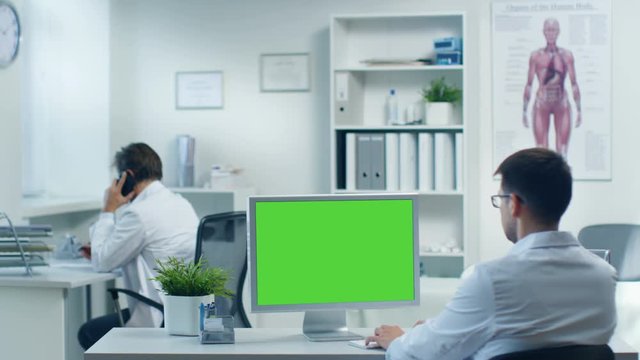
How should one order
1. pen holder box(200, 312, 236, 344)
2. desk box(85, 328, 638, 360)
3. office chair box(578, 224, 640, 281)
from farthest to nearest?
office chair box(578, 224, 640, 281) → pen holder box(200, 312, 236, 344) → desk box(85, 328, 638, 360)

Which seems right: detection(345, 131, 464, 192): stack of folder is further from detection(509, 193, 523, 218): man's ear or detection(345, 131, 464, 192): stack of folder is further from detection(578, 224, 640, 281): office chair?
detection(509, 193, 523, 218): man's ear

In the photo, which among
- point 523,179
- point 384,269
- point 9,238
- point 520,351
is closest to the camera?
point 520,351

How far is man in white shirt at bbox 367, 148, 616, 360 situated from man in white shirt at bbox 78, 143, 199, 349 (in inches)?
74.0

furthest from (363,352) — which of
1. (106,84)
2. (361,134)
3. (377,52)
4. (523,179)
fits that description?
(106,84)

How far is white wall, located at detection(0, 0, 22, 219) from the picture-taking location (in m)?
4.48

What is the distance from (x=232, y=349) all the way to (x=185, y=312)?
0.72 ft

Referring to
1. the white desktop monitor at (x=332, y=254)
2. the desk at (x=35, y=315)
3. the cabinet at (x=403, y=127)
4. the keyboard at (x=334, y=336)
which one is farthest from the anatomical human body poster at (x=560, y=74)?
the keyboard at (x=334, y=336)

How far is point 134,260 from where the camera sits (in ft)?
12.8

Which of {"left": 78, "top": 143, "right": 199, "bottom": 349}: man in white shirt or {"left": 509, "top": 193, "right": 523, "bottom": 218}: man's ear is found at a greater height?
{"left": 509, "top": 193, "right": 523, "bottom": 218}: man's ear

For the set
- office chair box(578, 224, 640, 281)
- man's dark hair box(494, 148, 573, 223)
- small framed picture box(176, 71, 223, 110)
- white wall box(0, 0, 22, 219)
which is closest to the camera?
man's dark hair box(494, 148, 573, 223)

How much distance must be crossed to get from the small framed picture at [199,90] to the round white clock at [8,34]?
126 cm

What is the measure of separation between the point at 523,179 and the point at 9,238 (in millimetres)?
2456

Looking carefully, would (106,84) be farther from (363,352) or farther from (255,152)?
(363,352)

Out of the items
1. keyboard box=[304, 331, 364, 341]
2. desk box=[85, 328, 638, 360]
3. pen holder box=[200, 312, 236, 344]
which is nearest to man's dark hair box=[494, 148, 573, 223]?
desk box=[85, 328, 638, 360]
